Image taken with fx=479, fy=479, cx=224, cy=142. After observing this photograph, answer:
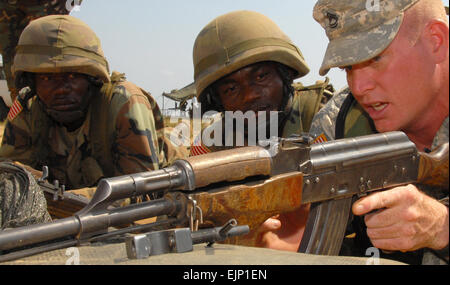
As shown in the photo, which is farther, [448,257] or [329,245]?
[329,245]

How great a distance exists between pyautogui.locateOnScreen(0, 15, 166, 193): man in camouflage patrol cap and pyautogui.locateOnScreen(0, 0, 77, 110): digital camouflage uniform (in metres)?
2.63

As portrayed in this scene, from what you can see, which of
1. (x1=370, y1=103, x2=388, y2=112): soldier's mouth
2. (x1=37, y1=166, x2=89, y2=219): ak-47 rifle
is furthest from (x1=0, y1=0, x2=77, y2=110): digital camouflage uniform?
(x1=370, y1=103, x2=388, y2=112): soldier's mouth

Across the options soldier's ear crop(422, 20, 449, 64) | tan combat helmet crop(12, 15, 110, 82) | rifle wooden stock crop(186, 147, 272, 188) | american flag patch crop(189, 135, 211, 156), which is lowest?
american flag patch crop(189, 135, 211, 156)

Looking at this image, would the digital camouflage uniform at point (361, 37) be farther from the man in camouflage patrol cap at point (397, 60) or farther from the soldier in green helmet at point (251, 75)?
the soldier in green helmet at point (251, 75)

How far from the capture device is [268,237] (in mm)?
2857

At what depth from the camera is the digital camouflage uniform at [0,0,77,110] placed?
729cm

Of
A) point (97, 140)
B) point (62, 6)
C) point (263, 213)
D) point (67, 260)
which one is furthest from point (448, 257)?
point (62, 6)

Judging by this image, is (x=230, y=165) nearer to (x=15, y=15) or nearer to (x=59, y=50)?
(x=59, y=50)

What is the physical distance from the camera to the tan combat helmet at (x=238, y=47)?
4.32m

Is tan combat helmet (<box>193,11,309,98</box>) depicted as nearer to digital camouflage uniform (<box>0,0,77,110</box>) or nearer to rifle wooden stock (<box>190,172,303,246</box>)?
rifle wooden stock (<box>190,172,303,246</box>)

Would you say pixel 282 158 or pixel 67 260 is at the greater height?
pixel 282 158

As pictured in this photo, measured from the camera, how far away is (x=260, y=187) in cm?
A: 202

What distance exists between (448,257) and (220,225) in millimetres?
976
